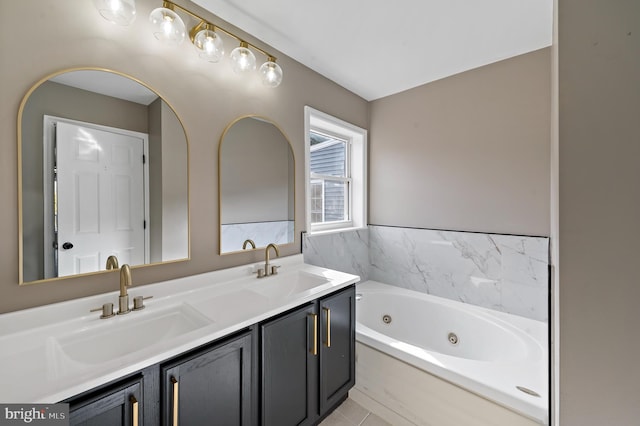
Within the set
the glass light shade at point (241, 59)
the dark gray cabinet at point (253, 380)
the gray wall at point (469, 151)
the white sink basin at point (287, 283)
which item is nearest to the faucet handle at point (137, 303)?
the dark gray cabinet at point (253, 380)

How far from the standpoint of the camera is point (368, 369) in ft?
5.77

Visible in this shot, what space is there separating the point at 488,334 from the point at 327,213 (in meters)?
1.76

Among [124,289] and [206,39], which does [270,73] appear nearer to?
[206,39]

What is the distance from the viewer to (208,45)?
4.62ft

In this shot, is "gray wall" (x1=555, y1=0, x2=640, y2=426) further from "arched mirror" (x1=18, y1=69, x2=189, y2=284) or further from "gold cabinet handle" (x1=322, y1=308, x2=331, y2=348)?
"arched mirror" (x1=18, y1=69, x2=189, y2=284)

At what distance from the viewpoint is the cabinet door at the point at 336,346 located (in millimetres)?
1494

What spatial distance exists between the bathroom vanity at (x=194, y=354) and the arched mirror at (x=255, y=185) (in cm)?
28

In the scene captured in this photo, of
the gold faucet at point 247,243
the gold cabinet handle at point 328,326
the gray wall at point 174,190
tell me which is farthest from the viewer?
the gold faucet at point 247,243

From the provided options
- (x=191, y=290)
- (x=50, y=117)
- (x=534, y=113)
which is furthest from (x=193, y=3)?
(x=534, y=113)

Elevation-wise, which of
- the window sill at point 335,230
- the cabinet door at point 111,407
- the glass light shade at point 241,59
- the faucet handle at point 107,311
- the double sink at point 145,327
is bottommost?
the cabinet door at point 111,407

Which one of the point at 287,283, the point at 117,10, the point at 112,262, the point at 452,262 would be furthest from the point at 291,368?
the point at 117,10

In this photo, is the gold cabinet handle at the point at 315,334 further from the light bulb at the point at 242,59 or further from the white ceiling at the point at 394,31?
the white ceiling at the point at 394,31

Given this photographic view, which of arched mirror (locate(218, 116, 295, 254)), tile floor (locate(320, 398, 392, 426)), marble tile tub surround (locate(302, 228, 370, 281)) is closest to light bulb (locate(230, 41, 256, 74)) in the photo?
arched mirror (locate(218, 116, 295, 254))

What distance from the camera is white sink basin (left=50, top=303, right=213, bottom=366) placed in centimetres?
98
